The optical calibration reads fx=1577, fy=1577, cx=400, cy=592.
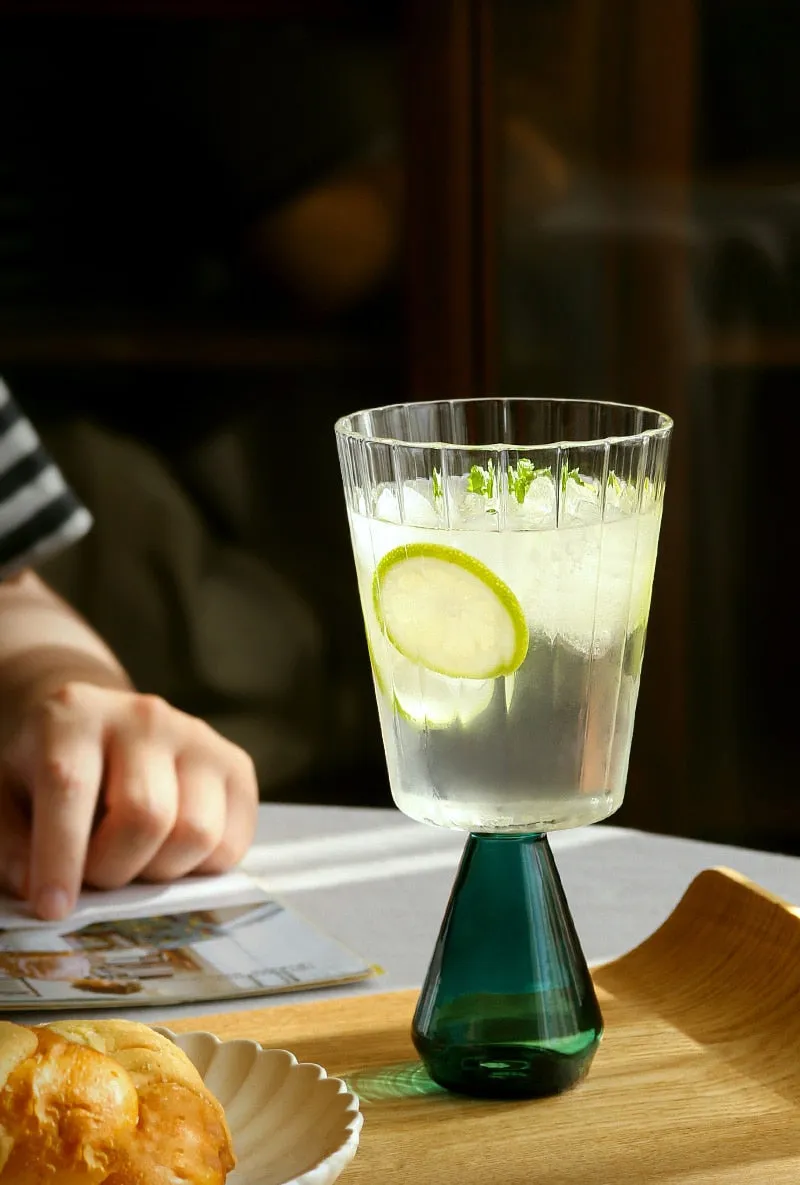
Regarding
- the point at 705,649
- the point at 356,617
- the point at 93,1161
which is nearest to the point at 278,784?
the point at 356,617

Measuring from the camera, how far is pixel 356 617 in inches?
78.5

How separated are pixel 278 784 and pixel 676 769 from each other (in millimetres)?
502

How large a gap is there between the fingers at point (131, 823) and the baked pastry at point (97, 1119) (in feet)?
1.07

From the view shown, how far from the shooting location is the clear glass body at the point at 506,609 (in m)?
0.52

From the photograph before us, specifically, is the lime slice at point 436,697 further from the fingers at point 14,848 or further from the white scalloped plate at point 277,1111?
the fingers at point 14,848

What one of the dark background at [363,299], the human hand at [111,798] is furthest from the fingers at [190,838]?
the dark background at [363,299]

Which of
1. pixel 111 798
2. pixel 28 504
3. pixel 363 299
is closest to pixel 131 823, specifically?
pixel 111 798

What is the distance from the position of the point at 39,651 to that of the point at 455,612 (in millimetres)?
547

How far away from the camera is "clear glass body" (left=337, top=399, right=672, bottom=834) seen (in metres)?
0.52

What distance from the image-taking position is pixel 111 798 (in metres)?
0.81

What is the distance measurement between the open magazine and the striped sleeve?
1.55ft

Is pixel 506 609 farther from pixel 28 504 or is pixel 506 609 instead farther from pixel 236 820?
pixel 28 504

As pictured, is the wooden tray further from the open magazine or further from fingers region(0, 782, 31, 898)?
fingers region(0, 782, 31, 898)

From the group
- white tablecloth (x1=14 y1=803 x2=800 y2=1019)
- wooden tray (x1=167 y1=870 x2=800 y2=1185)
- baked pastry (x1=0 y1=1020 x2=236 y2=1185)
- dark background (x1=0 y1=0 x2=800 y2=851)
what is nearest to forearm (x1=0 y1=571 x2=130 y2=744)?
white tablecloth (x1=14 y1=803 x2=800 y2=1019)
